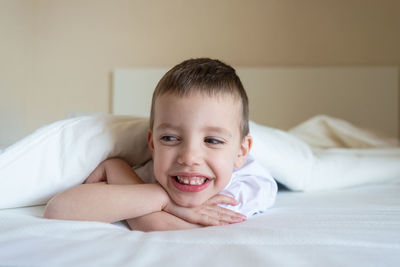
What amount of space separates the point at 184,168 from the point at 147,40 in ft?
6.96

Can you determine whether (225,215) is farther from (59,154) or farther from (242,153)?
(59,154)

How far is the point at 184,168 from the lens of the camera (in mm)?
679

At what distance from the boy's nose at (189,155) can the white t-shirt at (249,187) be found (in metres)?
0.13

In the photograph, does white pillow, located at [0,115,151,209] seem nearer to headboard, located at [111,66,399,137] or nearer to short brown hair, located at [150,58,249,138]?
short brown hair, located at [150,58,249,138]

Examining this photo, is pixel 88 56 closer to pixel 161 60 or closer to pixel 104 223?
pixel 161 60

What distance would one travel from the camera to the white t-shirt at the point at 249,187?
2.55ft

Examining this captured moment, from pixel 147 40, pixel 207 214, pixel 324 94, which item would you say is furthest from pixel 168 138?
pixel 147 40

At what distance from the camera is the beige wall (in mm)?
2395

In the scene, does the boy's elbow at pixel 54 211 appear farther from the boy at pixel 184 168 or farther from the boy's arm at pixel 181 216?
the boy's arm at pixel 181 216

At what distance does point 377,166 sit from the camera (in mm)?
1147

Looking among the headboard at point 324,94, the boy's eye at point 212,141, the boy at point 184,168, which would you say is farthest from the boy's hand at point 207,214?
the headboard at point 324,94

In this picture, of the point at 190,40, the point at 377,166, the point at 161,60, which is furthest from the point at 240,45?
the point at 377,166

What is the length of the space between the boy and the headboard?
5.61 feet

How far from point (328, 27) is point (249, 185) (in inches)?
76.4
